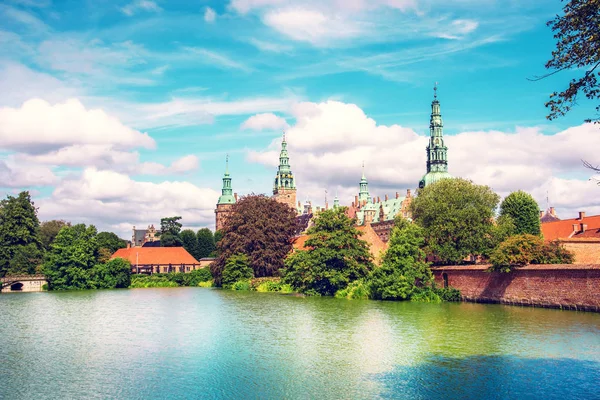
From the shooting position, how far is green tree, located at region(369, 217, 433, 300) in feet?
131

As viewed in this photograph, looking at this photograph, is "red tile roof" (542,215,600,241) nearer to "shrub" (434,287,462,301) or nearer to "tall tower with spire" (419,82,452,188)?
"shrub" (434,287,462,301)

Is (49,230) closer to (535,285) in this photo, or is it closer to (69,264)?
(69,264)

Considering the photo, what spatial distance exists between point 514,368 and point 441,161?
80878 millimetres

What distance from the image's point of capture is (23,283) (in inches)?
2509

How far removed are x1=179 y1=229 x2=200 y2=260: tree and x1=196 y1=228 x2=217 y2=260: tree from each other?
0.74 m

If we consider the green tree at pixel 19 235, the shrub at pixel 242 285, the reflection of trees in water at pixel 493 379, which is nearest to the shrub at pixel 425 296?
the reflection of trees in water at pixel 493 379

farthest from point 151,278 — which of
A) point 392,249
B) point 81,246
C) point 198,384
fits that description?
point 198,384

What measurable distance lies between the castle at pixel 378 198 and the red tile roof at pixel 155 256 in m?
9.04

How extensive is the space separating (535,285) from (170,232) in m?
77.8

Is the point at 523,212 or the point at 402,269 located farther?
the point at 523,212

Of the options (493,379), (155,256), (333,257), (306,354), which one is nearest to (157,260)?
(155,256)

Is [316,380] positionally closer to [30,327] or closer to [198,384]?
[198,384]

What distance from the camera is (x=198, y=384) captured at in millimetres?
16344

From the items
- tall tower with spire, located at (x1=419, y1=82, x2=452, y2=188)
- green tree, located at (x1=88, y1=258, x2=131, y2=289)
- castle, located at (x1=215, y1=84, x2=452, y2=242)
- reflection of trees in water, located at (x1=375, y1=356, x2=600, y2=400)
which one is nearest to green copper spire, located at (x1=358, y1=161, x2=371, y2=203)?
castle, located at (x1=215, y1=84, x2=452, y2=242)
